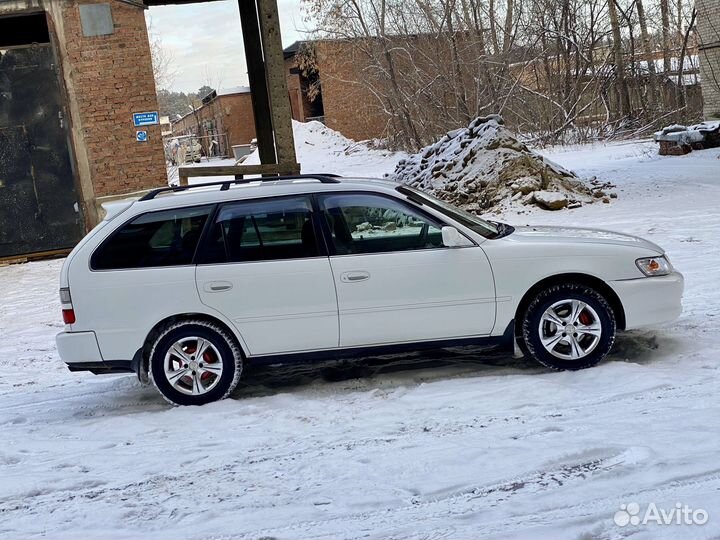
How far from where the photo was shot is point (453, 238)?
5.97m

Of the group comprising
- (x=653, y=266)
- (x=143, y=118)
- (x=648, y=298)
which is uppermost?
(x=143, y=118)

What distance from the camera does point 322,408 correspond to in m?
5.73

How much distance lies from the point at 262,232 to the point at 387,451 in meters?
2.04

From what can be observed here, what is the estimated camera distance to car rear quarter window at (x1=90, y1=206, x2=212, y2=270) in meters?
6.02

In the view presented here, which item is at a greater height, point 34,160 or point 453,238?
point 34,160

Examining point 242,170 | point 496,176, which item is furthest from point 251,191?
point 496,176

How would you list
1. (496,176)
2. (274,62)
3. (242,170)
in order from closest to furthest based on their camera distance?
(274,62) → (242,170) → (496,176)

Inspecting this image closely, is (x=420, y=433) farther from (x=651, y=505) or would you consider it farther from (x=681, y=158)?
(x=681, y=158)

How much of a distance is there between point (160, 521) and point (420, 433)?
165cm

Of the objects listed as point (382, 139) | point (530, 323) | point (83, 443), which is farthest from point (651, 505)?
point (382, 139)

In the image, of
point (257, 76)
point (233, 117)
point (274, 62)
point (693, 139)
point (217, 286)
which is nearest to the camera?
point (217, 286)

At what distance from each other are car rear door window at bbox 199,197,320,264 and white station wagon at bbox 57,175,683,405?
1cm

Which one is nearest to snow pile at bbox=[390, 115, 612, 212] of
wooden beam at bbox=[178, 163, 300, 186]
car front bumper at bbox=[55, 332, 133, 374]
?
wooden beam at bbox=[178, 163, 300, 186]

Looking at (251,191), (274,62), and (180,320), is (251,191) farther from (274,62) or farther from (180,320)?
(274,62)
